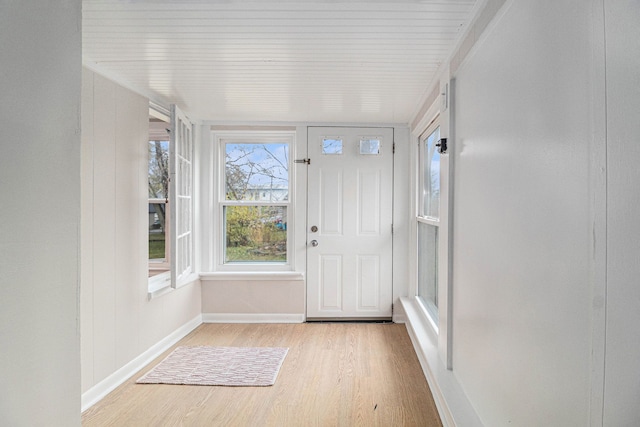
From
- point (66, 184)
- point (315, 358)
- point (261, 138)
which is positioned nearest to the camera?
point (66, 184)

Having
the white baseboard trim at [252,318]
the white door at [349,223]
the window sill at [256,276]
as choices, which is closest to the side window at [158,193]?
the window sill at [256,276]

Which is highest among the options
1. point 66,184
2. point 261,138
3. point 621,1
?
point 261,138

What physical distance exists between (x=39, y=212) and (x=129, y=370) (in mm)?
2315

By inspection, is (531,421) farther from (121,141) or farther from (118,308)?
(121,141)

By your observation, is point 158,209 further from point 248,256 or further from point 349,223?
point 349,223

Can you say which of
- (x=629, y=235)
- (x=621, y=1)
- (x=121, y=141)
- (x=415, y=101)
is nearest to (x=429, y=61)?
(x=415, y=101)

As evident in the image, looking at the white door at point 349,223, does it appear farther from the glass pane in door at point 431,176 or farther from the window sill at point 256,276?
the glass pane in door at point 431,176

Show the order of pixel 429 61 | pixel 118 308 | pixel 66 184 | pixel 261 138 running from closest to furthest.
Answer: pixel 66 184 → pixel 429 61 → pixel 118 308 → pixel 261 138

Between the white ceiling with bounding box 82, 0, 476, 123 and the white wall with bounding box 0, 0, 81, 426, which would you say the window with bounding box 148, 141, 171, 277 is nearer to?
the white ceiling with bounding box 82, 0, 476, 123

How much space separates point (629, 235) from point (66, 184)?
4.19 feet

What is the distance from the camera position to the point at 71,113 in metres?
1.05

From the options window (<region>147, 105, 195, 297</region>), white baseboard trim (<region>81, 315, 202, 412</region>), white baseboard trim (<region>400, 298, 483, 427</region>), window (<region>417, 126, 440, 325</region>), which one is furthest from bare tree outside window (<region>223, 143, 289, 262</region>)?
white baseboard trim (<region>400, 298, 483, 427</region>)

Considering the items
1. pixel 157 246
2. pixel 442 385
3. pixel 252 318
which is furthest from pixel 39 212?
pixel 252 318

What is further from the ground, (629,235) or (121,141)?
(121,141)
